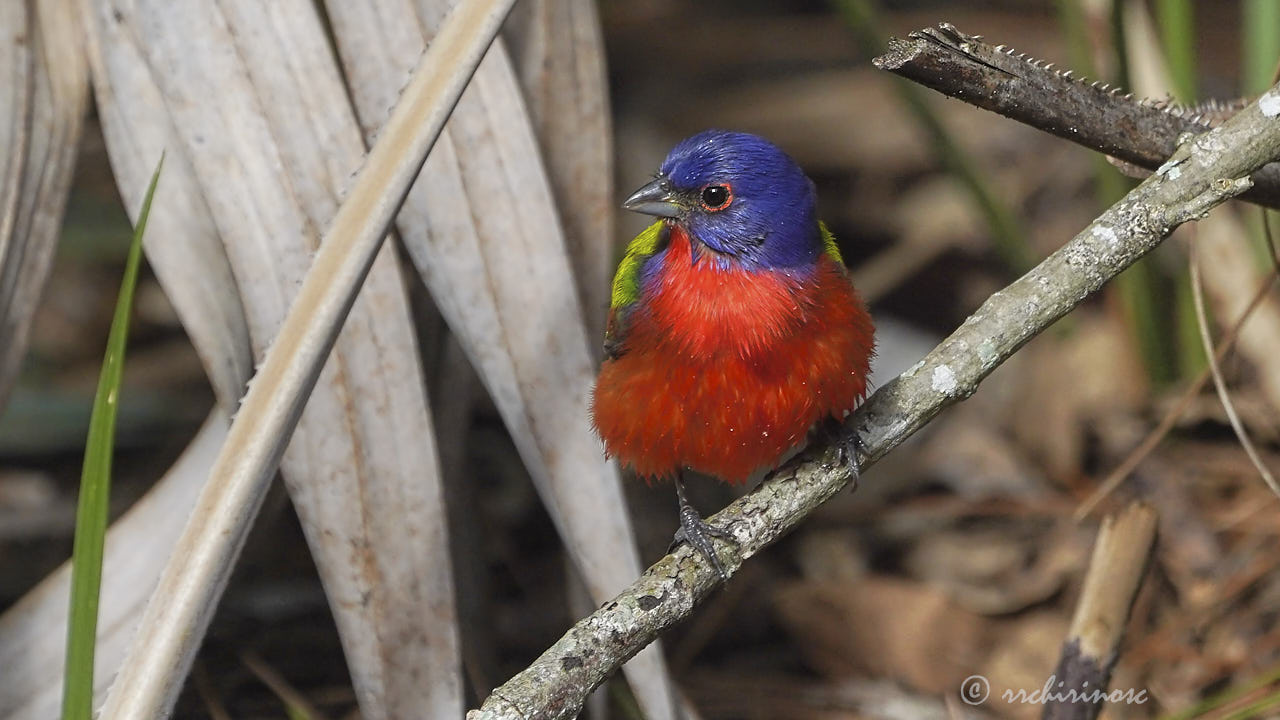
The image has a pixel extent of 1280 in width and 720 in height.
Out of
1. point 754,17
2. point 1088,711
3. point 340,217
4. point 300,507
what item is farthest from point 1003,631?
point 754,17

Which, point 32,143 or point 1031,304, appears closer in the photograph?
point 1031,304

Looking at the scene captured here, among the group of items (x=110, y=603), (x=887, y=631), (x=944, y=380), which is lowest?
(x=887, y=631)

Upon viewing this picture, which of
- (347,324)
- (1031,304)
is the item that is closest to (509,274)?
(347,324)

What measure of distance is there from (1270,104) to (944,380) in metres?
0.78

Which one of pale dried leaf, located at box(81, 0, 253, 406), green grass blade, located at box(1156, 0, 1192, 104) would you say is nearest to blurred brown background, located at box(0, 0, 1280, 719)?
green grass blade, located at box(1156, 0, 1192, 104)

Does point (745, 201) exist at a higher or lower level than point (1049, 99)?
higher

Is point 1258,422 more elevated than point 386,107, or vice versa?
point 386,107

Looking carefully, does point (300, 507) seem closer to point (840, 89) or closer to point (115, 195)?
point (115, 195)

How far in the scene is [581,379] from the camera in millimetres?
2754

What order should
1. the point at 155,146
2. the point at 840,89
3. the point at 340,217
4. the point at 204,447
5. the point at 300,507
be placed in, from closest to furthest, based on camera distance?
the point at 340,217
the point at 300,507
the point at 155,146
the point at 204,447
the point at 840,89

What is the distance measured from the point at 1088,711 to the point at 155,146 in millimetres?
2312

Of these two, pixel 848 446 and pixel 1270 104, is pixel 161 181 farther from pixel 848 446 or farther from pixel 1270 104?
pixel 1270 104

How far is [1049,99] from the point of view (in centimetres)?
215

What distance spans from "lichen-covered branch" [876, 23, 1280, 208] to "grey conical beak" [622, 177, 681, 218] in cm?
91
